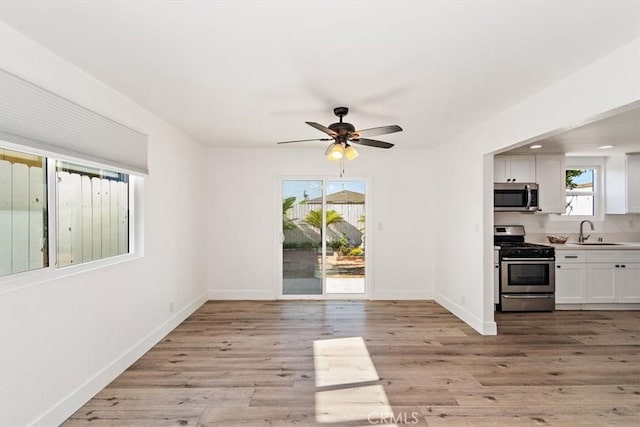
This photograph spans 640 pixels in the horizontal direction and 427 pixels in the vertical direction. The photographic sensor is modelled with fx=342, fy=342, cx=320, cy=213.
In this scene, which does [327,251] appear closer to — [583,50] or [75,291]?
[75,291]

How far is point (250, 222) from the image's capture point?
5570mm

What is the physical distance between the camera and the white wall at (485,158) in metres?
2.27

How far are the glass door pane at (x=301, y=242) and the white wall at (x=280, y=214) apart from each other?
17 cm

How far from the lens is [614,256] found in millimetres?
4914

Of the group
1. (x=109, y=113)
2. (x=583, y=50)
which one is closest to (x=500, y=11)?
(x=583, y=50)

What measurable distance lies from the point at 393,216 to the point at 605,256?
304 centimetres

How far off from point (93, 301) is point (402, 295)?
4347mm

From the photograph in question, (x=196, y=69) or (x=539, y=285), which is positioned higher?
(x=196, y=69)

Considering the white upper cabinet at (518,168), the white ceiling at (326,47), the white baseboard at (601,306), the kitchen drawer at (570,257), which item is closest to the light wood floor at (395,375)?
the white baseboard at (601,306)

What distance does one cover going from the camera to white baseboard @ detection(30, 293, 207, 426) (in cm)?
226

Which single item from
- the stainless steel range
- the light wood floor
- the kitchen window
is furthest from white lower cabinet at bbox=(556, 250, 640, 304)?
the kitchen window

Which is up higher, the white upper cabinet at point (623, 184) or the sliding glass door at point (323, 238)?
the white upper cabinet at point (623, 184)

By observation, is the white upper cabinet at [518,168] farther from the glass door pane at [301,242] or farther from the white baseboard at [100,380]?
the white baseboard at [100,380]

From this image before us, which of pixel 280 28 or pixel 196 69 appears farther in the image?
pixel 196 69
